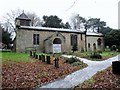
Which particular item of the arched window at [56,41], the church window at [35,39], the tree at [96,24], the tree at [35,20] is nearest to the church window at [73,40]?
the arched window at [56,41]

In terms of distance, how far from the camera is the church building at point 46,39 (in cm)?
3375

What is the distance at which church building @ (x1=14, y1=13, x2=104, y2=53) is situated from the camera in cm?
3375

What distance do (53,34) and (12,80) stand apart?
25619 millimetres

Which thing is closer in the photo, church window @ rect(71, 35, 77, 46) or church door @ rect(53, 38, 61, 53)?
church door @ rect(53, 38, 61, 53)

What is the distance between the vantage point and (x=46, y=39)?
35625mm

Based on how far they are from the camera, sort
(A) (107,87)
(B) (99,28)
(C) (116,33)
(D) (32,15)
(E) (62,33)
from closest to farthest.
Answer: (A) (107,87) < (E) (62,33) < (C) (116,33) < (D) (32,15) < (B) (99,28)

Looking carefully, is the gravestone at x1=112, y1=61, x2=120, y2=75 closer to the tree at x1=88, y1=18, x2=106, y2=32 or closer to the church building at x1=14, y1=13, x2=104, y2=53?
the church building at x1=14, y1=13, x2=104, y2=53

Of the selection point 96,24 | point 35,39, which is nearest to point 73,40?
point 35,39

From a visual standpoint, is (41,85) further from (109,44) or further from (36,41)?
(109,44)

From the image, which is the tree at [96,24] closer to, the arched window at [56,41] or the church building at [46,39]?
the church building at [46,39]

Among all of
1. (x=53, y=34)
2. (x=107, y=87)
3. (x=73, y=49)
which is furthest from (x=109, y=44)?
(x=107, y=87)

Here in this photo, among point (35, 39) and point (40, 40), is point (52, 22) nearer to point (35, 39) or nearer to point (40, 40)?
point (40, 40)

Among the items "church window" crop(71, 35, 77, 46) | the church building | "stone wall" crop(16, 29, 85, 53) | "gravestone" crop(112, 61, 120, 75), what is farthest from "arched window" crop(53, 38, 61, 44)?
"gravestone" crop(112, 61, 120, 75)

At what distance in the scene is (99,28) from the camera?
65.5 meters
